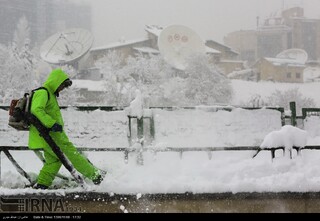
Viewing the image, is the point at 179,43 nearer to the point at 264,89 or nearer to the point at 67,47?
the point at 67,47

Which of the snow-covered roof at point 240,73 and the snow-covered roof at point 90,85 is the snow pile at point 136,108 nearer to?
the snow-covered roof at point 90,85

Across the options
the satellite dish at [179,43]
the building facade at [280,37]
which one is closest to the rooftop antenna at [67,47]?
the satellite dish at [179,43]

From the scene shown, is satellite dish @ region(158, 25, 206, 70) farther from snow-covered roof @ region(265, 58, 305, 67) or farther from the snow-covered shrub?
snow-covered roof @ region(265, 58, 305, 67)

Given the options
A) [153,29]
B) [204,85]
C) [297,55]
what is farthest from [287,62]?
[153,29]

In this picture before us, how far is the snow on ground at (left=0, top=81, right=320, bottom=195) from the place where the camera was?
4035 millimetres

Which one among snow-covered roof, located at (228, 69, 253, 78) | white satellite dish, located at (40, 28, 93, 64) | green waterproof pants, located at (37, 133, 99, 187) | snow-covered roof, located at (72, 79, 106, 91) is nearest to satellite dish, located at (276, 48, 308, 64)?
snow-covered roof, located at (228, 69, 253, 78)

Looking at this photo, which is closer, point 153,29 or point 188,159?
point 188,159

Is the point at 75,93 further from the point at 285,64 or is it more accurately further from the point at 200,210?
the point at 200,210

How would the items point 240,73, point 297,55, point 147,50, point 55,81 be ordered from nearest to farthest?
point 55,81, point 147,50, point 297,55, point 240,73

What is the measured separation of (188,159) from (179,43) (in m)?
17.8

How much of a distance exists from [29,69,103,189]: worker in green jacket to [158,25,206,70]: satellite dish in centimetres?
1851

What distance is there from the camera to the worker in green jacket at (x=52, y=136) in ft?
13.0

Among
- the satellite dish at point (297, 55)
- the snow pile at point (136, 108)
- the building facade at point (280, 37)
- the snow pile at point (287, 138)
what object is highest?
the building facade at point (280, 37)

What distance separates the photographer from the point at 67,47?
21797 mm
